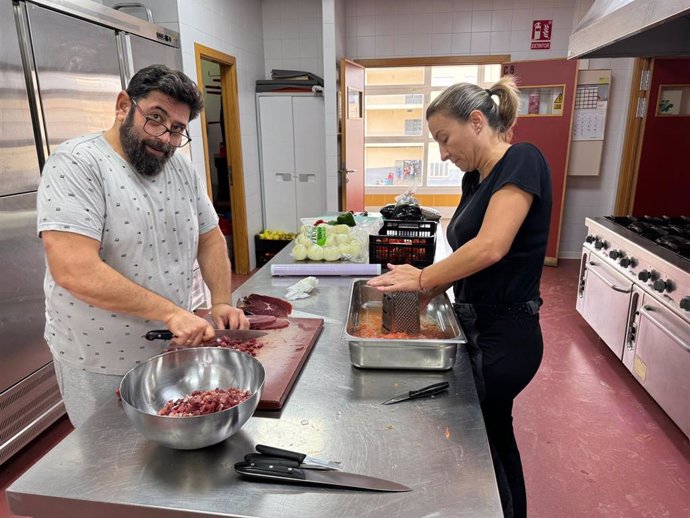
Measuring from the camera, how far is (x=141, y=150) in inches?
52.1

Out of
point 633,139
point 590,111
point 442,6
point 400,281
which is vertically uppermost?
A: point 442,6

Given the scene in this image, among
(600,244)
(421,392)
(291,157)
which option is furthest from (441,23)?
(421,392)

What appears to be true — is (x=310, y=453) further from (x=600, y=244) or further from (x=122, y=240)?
(x=600, y=244)

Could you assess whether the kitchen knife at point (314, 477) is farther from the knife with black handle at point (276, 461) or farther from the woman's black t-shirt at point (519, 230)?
the woman's black t-shirt at point (519, 230)

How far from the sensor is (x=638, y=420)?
102 inches

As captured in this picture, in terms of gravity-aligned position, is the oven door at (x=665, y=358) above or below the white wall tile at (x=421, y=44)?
below

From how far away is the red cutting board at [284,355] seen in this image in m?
1.18

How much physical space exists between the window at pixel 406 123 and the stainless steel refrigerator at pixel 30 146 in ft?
17.0

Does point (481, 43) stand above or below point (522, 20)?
below

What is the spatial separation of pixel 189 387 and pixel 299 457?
39cm

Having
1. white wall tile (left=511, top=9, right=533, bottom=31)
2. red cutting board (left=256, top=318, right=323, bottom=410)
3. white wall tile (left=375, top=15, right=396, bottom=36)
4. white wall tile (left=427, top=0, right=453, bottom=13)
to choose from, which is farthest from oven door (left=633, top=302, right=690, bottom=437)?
white wall tile (left=375, top=15, right=396, bottom=36)

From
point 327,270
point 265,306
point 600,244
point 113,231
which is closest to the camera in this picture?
point 113,231

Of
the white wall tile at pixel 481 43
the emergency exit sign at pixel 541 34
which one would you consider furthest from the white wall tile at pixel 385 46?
the emergency exit sign at pixel 541 34

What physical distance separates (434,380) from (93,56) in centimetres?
255
